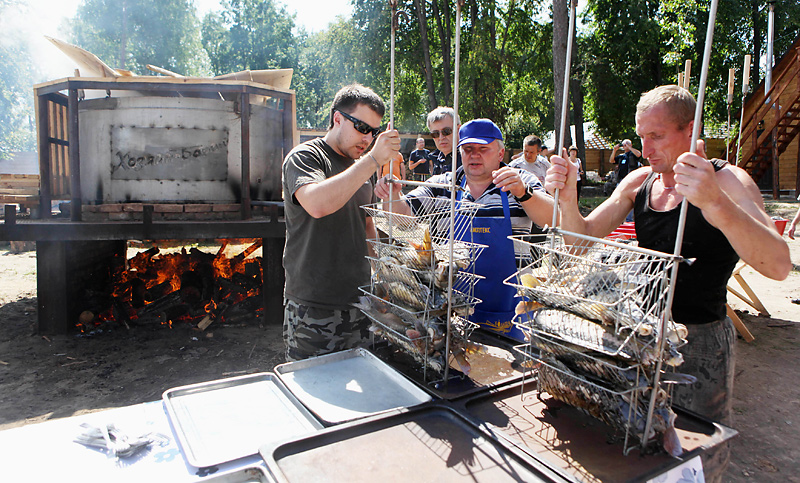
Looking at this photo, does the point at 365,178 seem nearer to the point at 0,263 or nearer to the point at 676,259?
the point at 676,259

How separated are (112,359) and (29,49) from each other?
3635cm

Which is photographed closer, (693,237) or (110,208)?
(693,237)

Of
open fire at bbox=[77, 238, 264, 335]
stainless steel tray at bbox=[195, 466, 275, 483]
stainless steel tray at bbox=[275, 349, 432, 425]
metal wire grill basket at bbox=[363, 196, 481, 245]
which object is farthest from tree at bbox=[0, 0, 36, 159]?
stainless steel tray at bbox=[195, 466, 275, 483]

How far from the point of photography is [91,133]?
18.0 feet

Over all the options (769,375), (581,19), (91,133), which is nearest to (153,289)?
(91,133)

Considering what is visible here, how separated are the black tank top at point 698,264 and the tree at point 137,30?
31864 mm

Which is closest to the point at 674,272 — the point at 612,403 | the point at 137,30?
the point at 612,403

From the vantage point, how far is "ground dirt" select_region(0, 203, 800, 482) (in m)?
3.63

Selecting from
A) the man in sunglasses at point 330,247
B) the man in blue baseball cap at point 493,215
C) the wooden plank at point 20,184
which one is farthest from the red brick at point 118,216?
the man in blue baseball cap at point 493,215

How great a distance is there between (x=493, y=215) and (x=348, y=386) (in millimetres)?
1536

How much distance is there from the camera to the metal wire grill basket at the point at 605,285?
1241 millimetres

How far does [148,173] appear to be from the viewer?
5559mm

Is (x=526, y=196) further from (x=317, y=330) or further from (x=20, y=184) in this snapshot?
(x=20, y=184)

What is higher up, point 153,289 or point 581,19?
point 581,19
